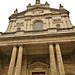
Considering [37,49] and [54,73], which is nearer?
[54,73]

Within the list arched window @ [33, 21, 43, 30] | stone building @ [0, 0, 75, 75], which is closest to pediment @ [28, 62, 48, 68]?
stone building @ [0, 0, 75, 75]

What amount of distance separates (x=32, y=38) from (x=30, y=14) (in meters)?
9.42

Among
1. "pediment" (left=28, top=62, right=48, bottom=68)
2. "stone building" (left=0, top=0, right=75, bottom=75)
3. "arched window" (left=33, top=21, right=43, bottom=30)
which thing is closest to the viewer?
"stone building" (left=0, top=0, right=75, bottom=75)

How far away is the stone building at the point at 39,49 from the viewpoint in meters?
9.74

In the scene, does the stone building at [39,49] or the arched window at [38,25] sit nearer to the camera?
the stone building at [39,49]

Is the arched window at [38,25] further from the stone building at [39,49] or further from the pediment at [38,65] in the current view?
the pediment at [38,65]

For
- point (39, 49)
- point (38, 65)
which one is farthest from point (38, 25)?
point (38, 65)

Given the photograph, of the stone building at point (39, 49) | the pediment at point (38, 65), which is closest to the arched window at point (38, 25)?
the stone building at point (39, 49)

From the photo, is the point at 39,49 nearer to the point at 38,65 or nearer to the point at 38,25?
the point at 38,65

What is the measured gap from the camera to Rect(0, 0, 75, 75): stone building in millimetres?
9744

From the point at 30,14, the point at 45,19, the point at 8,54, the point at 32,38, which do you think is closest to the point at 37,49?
the point at 32,38

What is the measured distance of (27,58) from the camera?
13.4m

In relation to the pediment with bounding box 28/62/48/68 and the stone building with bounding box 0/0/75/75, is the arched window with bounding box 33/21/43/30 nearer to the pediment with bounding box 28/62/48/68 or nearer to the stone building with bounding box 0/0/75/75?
the stone building with bounding box 0/0/75/75

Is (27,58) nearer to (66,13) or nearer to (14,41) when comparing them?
(14,41)
